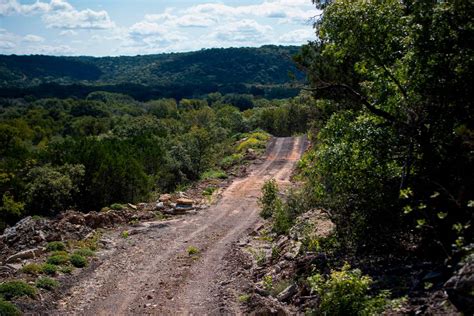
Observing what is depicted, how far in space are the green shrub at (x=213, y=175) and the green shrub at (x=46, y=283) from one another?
18.9 meters

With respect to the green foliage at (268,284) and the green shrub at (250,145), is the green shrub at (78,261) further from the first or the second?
the green shrub at (250,145)

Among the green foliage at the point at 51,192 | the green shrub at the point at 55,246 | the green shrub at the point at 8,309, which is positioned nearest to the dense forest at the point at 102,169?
the green foliage at the point at 51,192

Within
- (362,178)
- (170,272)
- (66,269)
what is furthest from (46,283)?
(362,178)

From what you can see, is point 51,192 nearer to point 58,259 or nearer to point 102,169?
point 102,169

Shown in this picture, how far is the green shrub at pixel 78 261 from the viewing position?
1542 cm

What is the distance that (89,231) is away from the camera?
1922 centimetres

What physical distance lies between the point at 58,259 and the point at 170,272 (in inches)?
144

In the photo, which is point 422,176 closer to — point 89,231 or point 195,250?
point 195,250

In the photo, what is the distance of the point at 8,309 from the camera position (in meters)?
11.1

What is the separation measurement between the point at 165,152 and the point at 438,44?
27.6 meters

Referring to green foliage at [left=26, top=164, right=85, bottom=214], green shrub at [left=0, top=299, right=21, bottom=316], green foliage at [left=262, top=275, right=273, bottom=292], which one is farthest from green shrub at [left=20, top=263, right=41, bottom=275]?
green foliage at [left=26, top=164, right=85, bottom=214]

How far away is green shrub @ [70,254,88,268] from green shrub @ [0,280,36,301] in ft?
9.14

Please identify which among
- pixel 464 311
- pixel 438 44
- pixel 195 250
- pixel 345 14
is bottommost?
pixel 195 250

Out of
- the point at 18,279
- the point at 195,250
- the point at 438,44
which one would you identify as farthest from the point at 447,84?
the point at 18,279
